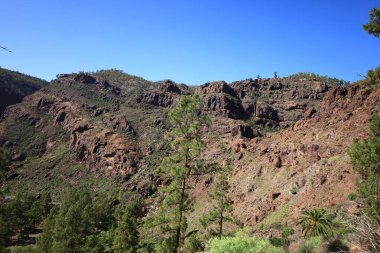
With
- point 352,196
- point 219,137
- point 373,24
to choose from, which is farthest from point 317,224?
point 219,137

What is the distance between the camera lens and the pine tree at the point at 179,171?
22594 millimetres

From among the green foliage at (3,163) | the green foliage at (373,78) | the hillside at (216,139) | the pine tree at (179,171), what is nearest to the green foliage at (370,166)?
the hillside at (216,139)

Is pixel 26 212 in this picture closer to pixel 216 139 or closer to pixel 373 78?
pixel 216 139

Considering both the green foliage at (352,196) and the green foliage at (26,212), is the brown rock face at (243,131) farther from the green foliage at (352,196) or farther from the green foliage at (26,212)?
the green foliage at (352,196)

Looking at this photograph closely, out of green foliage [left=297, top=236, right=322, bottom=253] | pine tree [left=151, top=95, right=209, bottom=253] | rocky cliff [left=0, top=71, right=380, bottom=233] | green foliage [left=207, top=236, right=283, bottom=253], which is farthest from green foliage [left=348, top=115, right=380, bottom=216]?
pine tree [left=151, top=95, right=209, bottom=253]

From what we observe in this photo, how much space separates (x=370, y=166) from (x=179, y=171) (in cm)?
2044

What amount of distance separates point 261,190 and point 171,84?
108677 millimetres

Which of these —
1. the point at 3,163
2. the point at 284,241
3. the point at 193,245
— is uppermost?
the point at 3,163

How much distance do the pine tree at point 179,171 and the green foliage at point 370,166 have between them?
1629 centimetres

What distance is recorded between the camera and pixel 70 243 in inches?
1827

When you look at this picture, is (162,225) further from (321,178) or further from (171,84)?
(171,84)

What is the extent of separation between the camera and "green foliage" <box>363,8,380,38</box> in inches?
639

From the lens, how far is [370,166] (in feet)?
105

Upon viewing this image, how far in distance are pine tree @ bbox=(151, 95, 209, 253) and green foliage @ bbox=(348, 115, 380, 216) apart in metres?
16.3
